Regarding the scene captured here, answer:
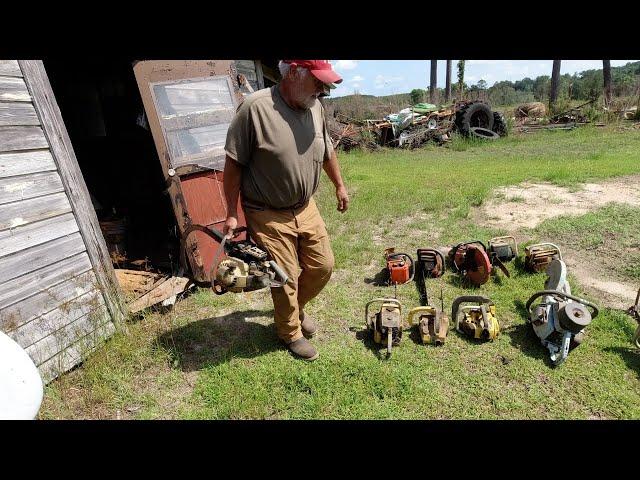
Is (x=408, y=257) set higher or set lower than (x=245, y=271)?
lower

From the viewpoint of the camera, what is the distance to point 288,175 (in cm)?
279

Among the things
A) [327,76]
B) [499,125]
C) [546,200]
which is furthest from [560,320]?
[499,125]

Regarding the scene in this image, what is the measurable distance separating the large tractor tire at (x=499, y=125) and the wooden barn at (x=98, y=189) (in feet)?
43.6

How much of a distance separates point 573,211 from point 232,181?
5.55 metres

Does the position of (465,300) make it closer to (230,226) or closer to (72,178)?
(230,226)

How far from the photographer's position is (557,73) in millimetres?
19156

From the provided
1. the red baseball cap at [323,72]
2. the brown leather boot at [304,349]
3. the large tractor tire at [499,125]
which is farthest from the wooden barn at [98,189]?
the large tractor tire at [499,125]

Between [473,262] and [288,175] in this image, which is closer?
[288,175]

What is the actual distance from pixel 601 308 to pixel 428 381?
196 cm

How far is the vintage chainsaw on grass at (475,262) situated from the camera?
4086 millimetres

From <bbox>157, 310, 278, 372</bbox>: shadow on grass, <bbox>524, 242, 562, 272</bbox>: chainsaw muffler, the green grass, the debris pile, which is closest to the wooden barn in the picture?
the green grass

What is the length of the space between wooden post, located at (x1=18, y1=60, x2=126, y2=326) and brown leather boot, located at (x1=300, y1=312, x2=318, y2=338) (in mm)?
1610

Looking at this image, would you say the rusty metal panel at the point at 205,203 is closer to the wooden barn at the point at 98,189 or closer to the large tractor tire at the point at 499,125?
the wooden barn at the point at 98,189

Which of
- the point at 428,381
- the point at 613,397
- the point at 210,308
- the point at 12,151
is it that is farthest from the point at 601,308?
the point at 12,151
